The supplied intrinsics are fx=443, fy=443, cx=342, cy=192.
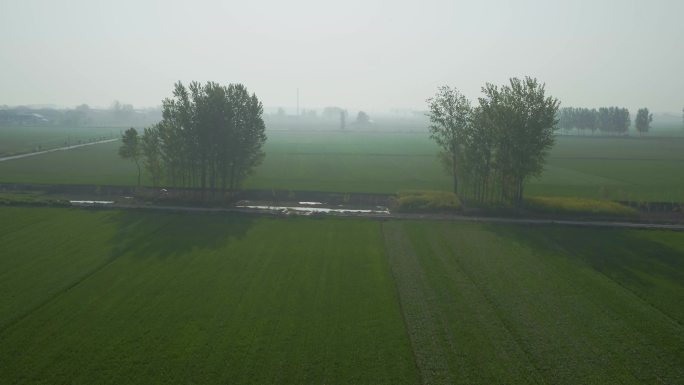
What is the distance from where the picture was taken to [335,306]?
22688 millimetres

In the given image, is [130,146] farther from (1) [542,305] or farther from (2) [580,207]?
(2) [580,207]

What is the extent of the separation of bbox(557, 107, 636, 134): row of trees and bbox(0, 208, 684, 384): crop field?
150 meters

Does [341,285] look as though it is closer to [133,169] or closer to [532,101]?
[532,101]

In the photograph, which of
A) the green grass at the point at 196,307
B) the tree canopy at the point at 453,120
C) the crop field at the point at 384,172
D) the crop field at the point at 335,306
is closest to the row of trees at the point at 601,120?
the crop field at the point at 384,172

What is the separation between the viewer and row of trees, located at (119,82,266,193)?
4697 cm

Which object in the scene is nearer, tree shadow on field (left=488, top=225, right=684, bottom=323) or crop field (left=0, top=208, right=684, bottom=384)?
crop field (left=0, top=208, right=684, bottom=384)

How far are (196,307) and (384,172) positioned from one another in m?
49.1

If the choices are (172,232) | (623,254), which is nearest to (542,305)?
(623,254)

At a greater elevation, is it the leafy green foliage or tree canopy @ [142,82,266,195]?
tree canopy @ [142,82,266,195]

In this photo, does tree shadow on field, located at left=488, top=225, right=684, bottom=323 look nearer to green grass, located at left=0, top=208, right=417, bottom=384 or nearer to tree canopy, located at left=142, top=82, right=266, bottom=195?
green grass, located at left=0, top=208, right=417, bottom=384

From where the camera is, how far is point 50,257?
28.6 meters

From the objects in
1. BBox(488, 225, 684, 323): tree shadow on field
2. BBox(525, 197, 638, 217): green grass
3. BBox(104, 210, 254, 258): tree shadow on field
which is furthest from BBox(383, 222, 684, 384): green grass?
BBox(104, 210, 254, 258): tree shadow on field

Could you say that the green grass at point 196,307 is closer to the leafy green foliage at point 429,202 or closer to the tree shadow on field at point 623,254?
the leafy green foliage at point 429,202

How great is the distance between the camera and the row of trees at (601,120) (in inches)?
6373
